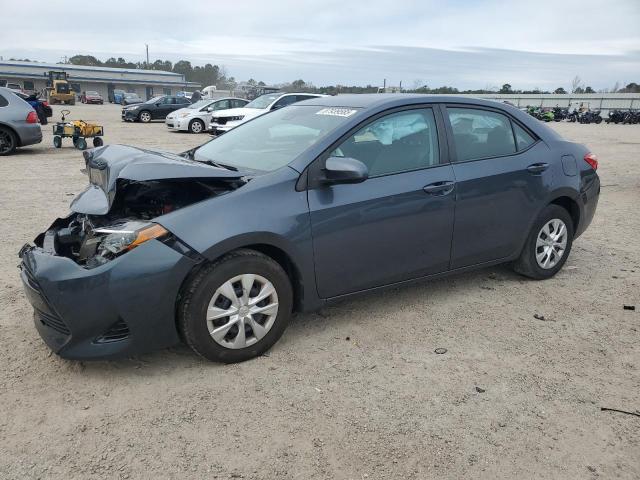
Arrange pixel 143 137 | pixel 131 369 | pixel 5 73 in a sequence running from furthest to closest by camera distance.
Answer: pixel 5 73, pixel 143 137, pixel 131 369

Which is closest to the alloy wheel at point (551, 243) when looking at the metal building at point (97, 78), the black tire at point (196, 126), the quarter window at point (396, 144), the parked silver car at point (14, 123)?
the quarter window at point (396, 144)

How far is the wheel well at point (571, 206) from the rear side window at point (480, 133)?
0.72 meters

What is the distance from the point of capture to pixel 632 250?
19.1 ft

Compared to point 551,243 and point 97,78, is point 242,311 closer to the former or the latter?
point 551,243

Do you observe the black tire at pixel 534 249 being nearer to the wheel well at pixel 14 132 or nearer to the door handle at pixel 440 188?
the door handle at pixel 440 188

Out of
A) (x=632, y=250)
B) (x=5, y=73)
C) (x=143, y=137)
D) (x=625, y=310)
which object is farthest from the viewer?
(x=5, y=73)

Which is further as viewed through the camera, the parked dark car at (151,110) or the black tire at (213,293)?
the parked dark car at (151,110)

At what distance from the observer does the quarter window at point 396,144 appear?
11.8 ft

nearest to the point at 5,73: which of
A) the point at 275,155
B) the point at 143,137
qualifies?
the point at 143,137

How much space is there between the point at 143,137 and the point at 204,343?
1669 centimetres

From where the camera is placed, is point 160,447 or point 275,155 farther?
point 275,155

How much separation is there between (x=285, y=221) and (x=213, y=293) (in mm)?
616

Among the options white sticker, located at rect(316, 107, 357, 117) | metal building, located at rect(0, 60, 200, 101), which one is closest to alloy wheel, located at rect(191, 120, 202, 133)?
white sticker, located at rect(316, 107, 357, 117)

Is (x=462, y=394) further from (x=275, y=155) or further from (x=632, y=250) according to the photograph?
(x=632, y=250)
